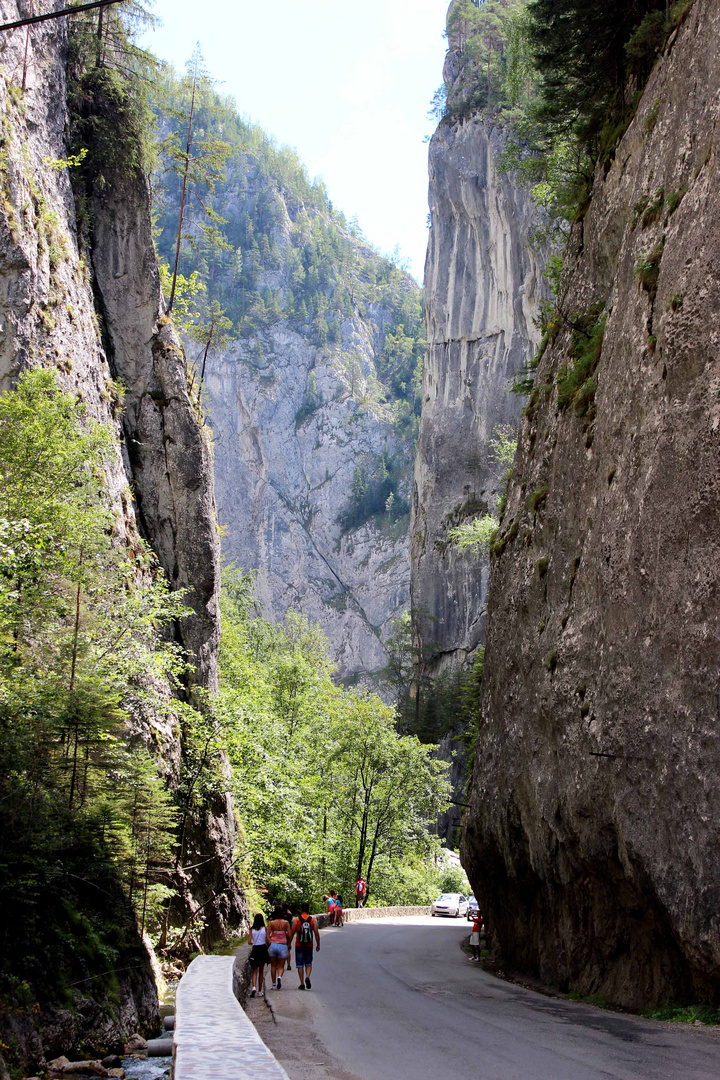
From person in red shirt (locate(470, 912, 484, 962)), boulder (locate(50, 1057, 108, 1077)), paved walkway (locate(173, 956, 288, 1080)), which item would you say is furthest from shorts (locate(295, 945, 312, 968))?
person in red shirt (locate(470, 912, 484, 962))

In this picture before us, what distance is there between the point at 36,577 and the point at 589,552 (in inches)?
368

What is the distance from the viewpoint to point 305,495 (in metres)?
109

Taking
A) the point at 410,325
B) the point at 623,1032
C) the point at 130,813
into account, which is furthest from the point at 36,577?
the point at 410,325

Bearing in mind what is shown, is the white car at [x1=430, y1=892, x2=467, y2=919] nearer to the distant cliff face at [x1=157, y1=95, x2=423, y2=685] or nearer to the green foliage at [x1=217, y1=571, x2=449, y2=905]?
the green foliage at [x1=217, y1=571, x2=449, y2=905]

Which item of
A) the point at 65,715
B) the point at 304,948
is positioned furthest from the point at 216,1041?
the point at 304,948

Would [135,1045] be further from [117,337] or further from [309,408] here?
[309,408]

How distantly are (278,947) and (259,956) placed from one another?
0.90 meters

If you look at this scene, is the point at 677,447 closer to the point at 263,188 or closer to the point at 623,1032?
the point at 623,1032

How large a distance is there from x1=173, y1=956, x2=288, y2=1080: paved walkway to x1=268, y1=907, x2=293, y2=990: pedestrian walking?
5.23m

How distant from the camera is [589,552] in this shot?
15.5 meters

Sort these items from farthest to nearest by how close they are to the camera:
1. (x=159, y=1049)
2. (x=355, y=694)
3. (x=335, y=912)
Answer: (x=355, y=694) < (x=335, y=912) < (x=159, y=1049)

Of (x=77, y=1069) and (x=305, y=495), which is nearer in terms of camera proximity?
(x=77, y=1069)

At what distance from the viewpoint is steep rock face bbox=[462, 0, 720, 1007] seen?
11633 mm

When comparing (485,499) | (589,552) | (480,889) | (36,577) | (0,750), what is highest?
(485,499)
